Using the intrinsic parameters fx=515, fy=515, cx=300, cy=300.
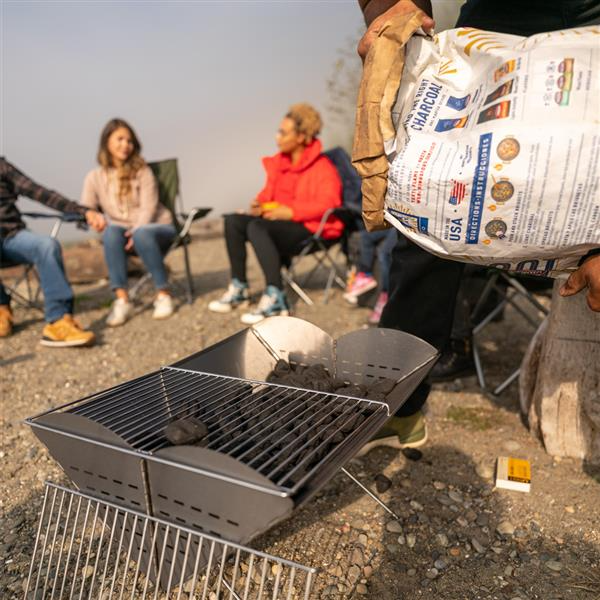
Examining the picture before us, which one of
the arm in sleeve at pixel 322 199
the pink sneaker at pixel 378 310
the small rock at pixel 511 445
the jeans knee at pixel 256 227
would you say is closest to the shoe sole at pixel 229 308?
the jeans knee at pixel 256 227

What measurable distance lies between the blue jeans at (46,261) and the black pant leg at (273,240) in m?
1.47

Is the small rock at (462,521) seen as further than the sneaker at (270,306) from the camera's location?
No

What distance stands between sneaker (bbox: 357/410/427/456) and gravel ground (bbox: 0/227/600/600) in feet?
0.18

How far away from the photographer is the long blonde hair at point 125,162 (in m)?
4.34

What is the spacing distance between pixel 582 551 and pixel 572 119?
137 centimetres

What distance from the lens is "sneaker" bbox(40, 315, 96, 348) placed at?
11.9 feet

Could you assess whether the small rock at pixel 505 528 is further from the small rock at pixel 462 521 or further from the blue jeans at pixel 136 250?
the blue jeans at pixel 136 250

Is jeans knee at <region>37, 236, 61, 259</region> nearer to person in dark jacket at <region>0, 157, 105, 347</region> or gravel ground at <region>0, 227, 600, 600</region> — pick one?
person in dark jacket at <region>0, 157, 105, 347</region>

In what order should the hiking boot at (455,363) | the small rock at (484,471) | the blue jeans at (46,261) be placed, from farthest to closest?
the blue jeans at (46,261) < the hiking boot at (455,363) < the small rock at (484,471)

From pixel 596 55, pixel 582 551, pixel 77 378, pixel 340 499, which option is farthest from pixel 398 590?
pixel 77 378

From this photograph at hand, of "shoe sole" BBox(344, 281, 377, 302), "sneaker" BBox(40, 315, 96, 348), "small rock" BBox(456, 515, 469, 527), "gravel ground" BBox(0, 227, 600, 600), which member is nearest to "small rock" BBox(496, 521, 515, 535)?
"gravel ground" BBox(0, 227, 600, 600)

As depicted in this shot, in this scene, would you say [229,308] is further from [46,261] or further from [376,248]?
[46,261]

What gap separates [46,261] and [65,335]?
600 mm

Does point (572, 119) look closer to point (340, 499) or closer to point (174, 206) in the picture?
point (340, 499)
